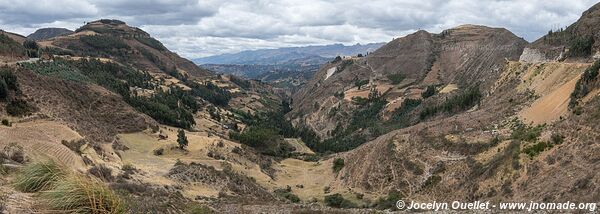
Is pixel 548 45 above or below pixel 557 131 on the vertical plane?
above

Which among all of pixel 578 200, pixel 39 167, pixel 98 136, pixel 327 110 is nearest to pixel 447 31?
pixel 327 110

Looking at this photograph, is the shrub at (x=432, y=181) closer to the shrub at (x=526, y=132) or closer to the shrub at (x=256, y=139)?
the shrub at (x=526, y=132)

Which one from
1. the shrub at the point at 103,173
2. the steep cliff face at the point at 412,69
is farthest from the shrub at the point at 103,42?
the shrub at the point at 103,173

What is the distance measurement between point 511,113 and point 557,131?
52.3ft

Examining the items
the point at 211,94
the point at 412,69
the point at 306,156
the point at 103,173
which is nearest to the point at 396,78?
the point at 412,69

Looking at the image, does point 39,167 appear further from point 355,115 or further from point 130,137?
point 355,115

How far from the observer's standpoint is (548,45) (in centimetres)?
7069

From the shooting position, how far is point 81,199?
8.44 metres

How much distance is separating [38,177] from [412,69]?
155 m

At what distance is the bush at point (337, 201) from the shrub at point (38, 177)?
29299 mm

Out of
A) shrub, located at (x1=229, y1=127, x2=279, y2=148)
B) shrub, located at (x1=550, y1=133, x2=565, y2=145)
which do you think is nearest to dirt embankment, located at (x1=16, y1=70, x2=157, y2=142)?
shrub, located at (x1=229, y1=127, x2=279, y2=148)

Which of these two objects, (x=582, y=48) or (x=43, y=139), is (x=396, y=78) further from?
(x=43, y=139)

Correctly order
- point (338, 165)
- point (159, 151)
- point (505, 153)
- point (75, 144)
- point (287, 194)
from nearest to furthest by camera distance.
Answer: point (505, 153) → point (75, 144) → point (287, 194) → point (159, 151) → point (338, 165)

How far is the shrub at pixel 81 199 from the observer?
841 cm
